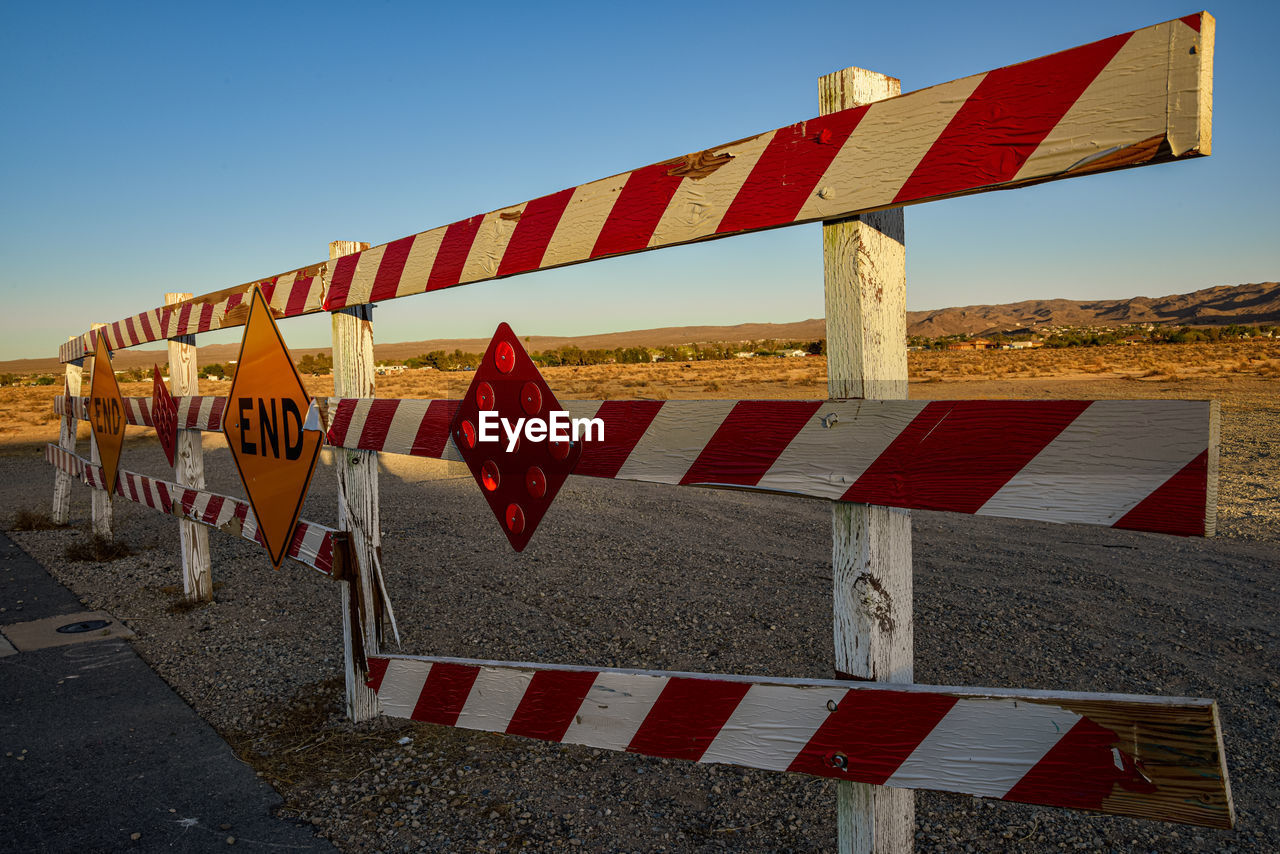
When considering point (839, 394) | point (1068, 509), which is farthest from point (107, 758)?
point (1068, 509)

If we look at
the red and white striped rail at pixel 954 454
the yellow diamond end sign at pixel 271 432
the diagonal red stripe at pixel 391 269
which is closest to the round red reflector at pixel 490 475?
the red and white striped rail at pixel 954 454

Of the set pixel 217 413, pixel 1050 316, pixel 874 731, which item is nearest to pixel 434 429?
pixel 874 731

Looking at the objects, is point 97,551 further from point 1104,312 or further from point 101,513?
point 1104,312

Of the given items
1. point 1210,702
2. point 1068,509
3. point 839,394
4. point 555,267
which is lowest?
A: point 1210,702

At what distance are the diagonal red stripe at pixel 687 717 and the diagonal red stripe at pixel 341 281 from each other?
2.65 m

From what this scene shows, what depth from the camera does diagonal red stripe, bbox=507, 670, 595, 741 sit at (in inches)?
104

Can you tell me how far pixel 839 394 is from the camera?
2025mm

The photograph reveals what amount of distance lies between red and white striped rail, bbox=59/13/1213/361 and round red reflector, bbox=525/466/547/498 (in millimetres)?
742

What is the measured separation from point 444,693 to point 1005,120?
2.73 meters

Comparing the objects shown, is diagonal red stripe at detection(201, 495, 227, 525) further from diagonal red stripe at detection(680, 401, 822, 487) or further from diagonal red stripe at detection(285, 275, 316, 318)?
diagonal red stripe at detection(680, 401, 822, 487)

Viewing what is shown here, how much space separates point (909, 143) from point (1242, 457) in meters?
15.1

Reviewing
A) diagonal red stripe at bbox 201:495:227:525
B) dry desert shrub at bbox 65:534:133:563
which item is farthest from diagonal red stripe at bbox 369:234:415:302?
dry desert shrub at bbox 65:534:133:563

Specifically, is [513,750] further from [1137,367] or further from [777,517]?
[1137,367]

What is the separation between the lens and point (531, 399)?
9.07 feet
